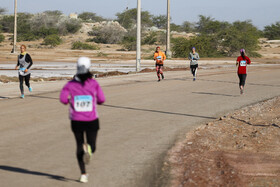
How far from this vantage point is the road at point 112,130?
299 inches

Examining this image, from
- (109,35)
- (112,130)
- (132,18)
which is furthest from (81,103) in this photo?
(132,18)

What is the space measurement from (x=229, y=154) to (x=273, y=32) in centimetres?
10623

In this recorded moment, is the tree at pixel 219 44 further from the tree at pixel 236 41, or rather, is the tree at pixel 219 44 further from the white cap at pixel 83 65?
the white cap at pixel 83 65

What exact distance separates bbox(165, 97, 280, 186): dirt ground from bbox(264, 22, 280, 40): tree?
331 feet

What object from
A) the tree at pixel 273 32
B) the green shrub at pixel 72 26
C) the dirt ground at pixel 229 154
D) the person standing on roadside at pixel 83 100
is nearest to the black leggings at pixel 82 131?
the person standing on roadside at pixel 83 100

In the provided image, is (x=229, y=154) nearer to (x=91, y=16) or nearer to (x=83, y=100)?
(x=83, y=100)

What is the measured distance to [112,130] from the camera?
11.4m

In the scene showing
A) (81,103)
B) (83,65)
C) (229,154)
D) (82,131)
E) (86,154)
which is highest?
(83,65)

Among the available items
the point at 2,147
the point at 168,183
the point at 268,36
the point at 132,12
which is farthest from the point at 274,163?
the point at 132,12

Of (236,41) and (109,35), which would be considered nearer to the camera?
(236,41)


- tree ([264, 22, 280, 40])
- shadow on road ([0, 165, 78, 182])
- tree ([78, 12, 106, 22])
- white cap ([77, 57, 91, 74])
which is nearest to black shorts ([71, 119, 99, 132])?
white cap ([77, 57, 91, 74])

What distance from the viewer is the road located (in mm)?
7598

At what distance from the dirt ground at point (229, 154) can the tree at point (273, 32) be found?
10093cm

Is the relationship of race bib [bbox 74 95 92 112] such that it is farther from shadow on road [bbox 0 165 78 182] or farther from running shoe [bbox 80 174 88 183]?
shadow on road [bbox 0 165 78 182]
